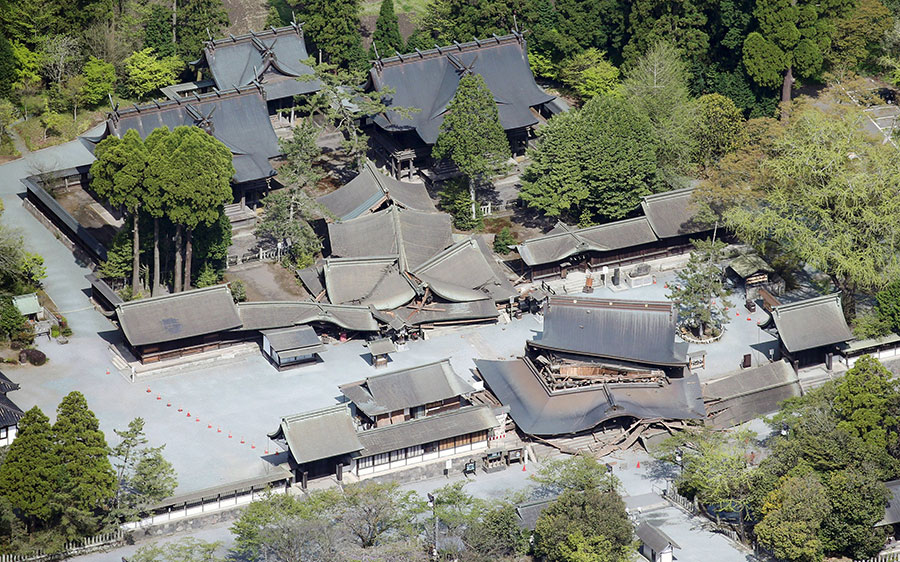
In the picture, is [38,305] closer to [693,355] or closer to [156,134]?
[156,134]

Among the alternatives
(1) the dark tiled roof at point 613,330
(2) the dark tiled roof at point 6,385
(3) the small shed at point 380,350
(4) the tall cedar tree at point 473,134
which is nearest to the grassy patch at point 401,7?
(4) the tall cedar tree at point 473,134

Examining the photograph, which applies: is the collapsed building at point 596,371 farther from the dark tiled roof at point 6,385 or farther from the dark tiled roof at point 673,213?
the dark tiled roof at point 6,385

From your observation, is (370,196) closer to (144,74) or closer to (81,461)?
(144,74)

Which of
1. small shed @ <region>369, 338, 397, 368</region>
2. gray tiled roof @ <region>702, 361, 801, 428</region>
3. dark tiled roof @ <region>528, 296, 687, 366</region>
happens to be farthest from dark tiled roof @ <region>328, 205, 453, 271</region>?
gray tiled roof @ <region>702, 361, 801, 428</region>

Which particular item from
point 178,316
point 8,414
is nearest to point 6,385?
point 8,414

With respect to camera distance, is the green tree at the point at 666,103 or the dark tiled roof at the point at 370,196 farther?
the green tree at the point at 666,103

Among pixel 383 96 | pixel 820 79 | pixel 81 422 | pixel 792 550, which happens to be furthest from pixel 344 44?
pixel 792 550

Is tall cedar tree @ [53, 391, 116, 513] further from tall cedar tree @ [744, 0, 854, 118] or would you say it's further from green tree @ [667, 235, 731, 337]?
tall cedar tree @ [744, 0, 854, 118]
